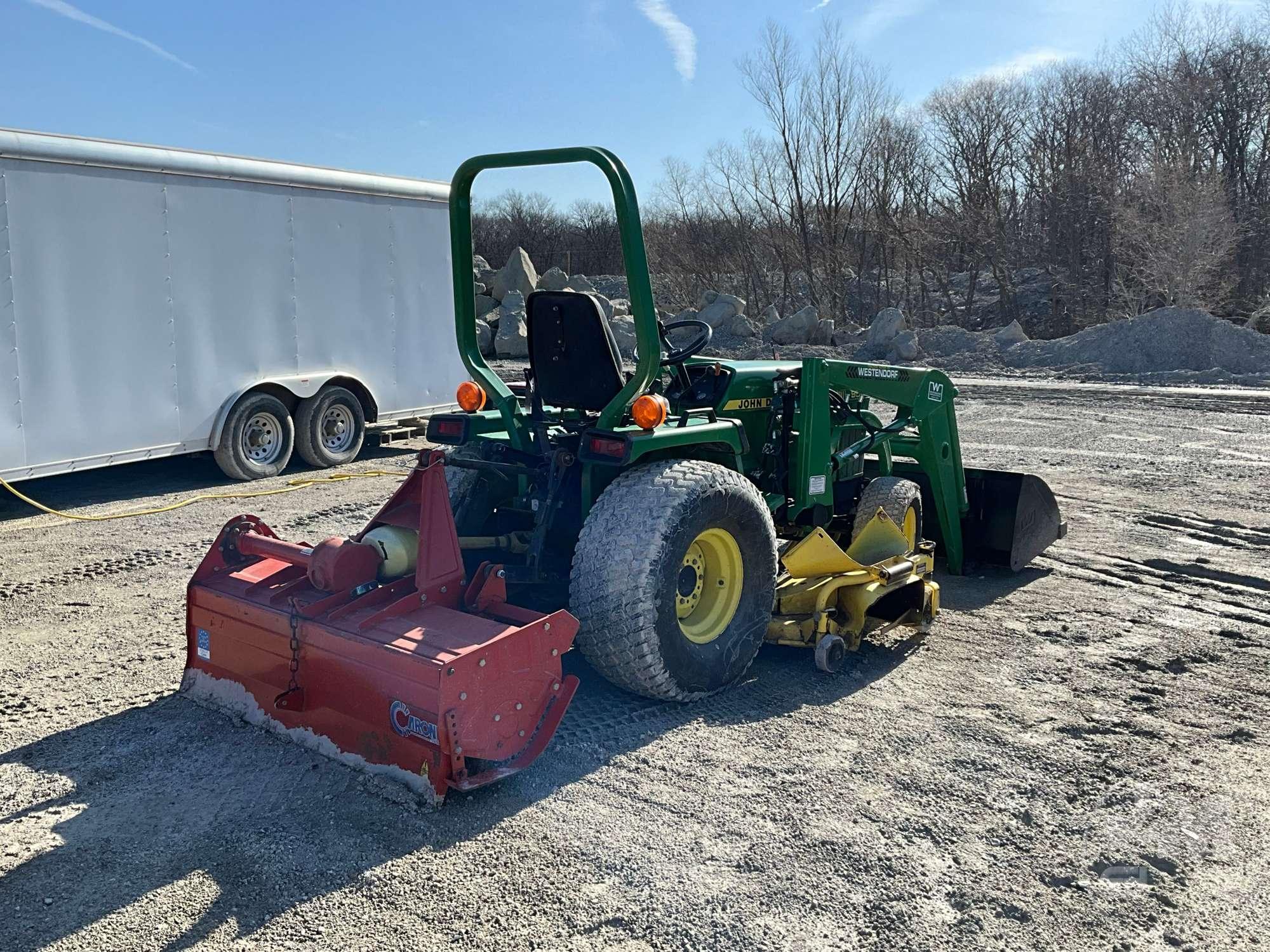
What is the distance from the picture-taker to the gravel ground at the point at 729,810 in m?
2.85

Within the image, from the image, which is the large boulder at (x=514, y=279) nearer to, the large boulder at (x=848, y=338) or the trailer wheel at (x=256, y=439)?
the large boulder at (x=848, y=338)

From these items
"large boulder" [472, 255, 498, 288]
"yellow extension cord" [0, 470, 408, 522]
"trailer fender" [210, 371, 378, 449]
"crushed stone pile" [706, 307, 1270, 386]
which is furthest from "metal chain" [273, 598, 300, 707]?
"large boulder" [472, 255, 498, 288]

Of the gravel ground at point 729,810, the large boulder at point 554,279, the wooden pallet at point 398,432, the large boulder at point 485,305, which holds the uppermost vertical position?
the large boulder at point 554,279

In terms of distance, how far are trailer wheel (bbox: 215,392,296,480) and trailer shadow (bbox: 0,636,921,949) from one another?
5.63 m

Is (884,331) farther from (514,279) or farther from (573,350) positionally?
(573,350)

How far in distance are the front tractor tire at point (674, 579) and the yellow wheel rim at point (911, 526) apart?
1.73 meters

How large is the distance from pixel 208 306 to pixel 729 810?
25.3ft

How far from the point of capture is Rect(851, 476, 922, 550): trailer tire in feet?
19.1

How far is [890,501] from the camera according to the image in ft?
19.2

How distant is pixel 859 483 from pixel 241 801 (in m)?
4.14

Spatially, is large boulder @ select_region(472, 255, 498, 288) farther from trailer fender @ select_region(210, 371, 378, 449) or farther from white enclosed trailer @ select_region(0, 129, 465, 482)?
trailer fender @ select_region(210, 371, 378, 449)

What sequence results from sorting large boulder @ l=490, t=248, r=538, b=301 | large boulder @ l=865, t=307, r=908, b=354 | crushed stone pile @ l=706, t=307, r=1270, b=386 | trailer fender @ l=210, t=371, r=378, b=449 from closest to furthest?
trailer fender @ l=210, t=371, r=378, b=449
crushed stone pile @ l=706, t=307, r=1270, b=386
large boulder @ l=865, t=307, r=908, b=354
large boulder @ l=490, t=248, r=538, b=301

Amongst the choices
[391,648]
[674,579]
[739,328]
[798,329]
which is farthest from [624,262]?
[739,328]

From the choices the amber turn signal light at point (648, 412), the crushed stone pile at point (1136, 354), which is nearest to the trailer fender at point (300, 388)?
the amber turn signal light at point (648, 412)
